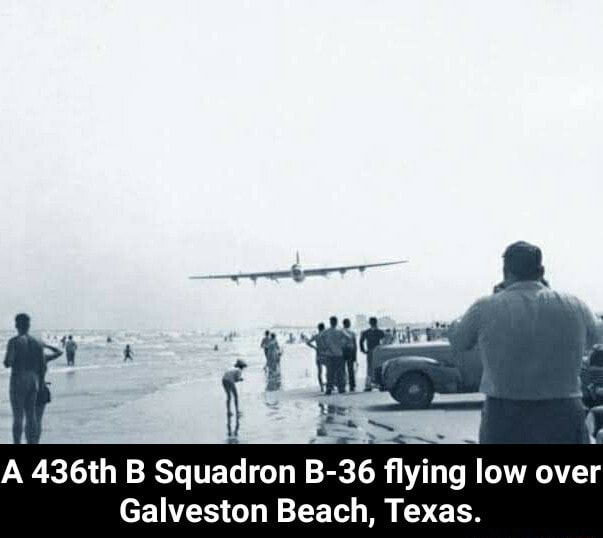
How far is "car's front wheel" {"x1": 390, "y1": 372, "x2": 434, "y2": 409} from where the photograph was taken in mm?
15188

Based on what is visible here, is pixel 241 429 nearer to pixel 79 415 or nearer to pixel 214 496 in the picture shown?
pixel 79 415

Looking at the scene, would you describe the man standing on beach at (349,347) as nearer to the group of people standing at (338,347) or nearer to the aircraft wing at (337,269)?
the group of people standing at (338,347)

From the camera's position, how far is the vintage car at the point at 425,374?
587 inches

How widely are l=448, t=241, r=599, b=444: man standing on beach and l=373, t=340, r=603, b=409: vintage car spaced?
10.5m

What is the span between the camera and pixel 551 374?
4270 mm

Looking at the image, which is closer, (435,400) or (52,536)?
(52,536)

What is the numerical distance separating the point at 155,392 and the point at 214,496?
1746 cm

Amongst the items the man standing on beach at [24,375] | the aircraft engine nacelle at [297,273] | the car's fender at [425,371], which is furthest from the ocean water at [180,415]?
the aircraft engine nacelle at [297,273]

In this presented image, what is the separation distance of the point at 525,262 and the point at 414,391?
11.0 meters

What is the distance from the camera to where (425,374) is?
50.2 ft

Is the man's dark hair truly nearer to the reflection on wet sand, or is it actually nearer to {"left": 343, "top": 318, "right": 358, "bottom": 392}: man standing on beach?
the reflection on wet sand

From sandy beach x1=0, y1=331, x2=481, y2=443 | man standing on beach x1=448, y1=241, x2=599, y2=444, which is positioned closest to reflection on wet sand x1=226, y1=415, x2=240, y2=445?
sandy beach x1=0, y1=331, x2=481, y2=443

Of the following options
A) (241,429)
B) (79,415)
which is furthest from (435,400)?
(79,415)

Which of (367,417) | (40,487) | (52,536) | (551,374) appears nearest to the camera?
(551,374)
